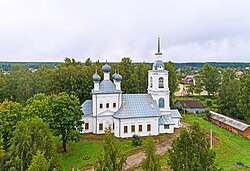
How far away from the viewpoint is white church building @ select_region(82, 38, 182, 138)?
33.3m

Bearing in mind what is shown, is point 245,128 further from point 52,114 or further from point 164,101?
point 52,114

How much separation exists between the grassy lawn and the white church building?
2620 millimetres

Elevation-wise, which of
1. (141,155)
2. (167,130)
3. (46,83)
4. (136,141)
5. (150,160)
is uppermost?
(46,83)

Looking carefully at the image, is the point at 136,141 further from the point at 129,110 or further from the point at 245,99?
the point at 245,99

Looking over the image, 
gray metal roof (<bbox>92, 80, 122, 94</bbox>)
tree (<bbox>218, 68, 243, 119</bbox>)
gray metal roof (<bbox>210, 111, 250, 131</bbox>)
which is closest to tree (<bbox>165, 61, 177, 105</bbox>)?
tree (<bbox>218, 68, 243, 119</bbox>)

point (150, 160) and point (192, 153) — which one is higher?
point (192, 153)

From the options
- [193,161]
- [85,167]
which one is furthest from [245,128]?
[193,161]

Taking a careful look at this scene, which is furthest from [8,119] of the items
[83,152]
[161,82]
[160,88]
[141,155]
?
[161,82]

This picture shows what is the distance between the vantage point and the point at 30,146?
55.2ft

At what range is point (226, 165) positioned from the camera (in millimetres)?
25781

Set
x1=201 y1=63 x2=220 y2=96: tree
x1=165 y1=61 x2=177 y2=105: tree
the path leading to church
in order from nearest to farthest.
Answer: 1. the path leading to church
2. x1=165 y1=61 x2=177 y2=105: tree
3. x1=201 y1=63 x2=220 y2=96: tree

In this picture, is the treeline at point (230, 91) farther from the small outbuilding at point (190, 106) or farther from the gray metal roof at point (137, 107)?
the gray metal roof at point (137, 107)

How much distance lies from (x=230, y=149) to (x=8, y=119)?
2195 centimetres

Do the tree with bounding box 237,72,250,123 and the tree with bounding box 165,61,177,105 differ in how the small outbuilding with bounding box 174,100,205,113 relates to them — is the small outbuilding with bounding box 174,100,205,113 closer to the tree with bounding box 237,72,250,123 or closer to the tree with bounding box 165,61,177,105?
the tree with bounding box 165,61,177,105
